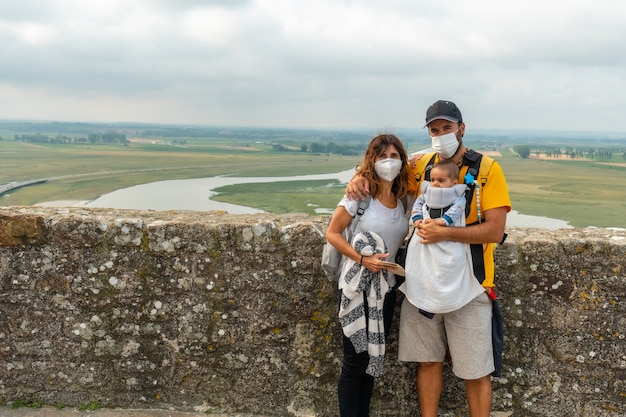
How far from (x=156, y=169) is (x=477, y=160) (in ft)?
218

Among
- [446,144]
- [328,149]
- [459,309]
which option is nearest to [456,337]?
[459,309]

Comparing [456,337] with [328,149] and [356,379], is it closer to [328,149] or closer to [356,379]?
[356,379]

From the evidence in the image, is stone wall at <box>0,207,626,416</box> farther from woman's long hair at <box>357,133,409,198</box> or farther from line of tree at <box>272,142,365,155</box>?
line of tree at <box>272,142,365,155</box>

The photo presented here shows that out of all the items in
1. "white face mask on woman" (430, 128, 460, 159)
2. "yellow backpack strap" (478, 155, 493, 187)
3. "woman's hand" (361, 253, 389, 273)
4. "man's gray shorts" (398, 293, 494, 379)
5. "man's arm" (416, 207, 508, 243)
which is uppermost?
"white face mask on woman" (430, 128, 460, 159)

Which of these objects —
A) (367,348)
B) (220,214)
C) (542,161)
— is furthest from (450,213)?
(542,161)

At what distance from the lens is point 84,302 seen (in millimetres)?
3436

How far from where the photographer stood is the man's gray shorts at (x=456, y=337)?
2926mm

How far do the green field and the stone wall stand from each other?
60.3ft

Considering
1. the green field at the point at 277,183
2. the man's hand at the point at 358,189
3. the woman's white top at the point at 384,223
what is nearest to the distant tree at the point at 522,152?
the green field at the point at 277,183

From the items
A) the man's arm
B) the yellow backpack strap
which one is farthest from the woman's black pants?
the yellow backpack strap

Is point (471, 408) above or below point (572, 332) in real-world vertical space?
below

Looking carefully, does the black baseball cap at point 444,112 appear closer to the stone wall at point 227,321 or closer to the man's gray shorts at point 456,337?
the stone wall at point 227,321

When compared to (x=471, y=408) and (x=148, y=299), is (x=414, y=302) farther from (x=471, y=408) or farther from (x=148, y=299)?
(x=148, y=299)

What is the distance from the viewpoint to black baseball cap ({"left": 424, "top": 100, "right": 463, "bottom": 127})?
9.53ft
